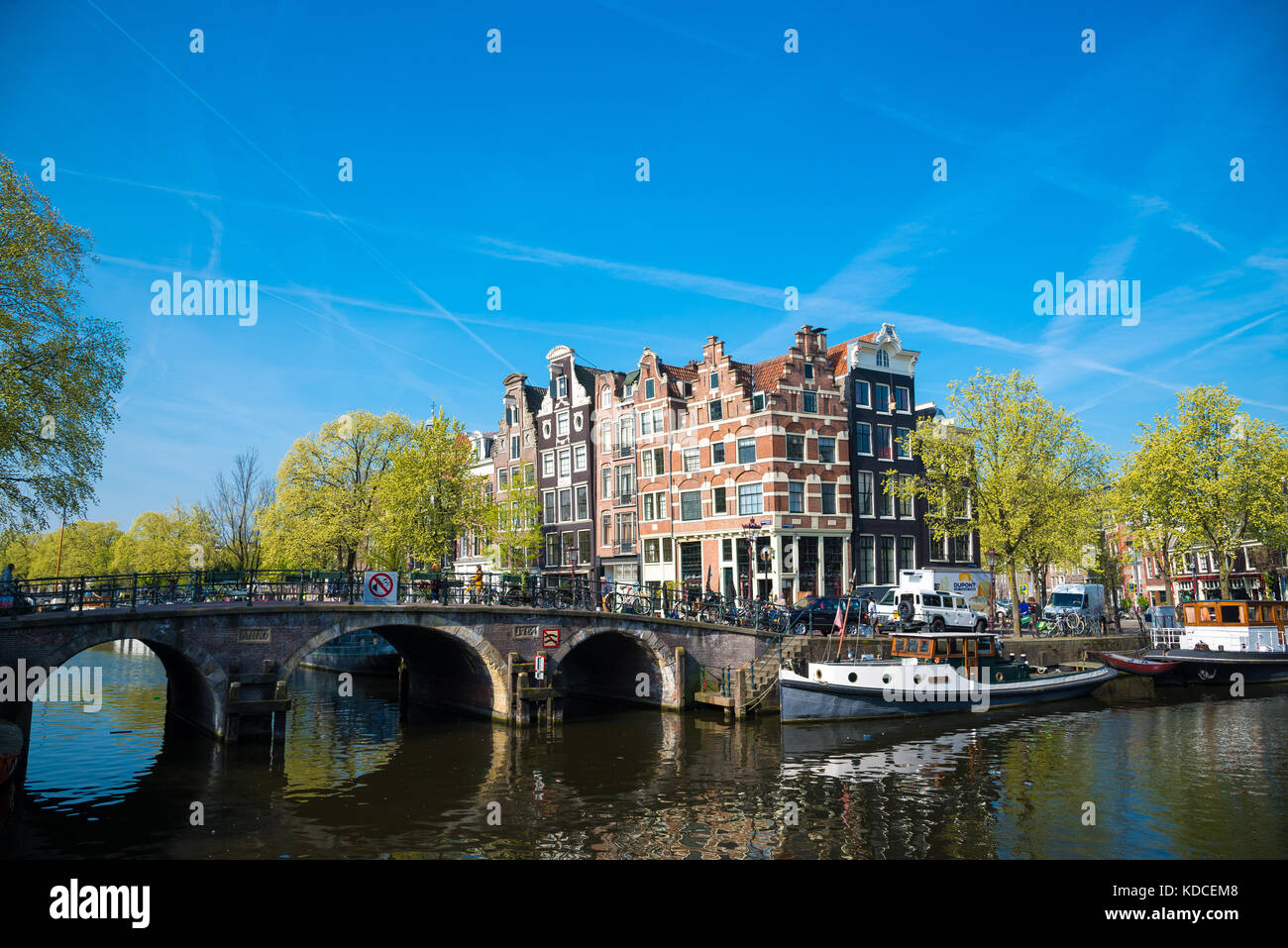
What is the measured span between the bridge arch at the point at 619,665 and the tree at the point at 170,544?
144 ft

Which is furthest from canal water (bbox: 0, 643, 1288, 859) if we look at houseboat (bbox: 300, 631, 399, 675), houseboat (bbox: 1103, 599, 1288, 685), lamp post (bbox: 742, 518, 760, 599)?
houseboat (bbox: 300, 631, 399, 675)

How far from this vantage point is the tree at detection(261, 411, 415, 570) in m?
51.3

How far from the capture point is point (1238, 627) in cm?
3947

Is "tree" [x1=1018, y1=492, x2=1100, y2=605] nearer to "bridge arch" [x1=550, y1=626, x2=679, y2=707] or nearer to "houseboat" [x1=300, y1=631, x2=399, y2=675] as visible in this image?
"bridge arch" [x1=550, y1=626, x2=679, y2=707]

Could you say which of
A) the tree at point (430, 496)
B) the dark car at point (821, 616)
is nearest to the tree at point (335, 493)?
the tree at point (430, 496)

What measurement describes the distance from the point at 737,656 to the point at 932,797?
53.5ft

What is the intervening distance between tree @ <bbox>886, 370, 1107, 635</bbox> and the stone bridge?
16.2 meters

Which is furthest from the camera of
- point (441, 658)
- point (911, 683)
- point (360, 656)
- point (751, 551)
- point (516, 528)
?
point (516, 528)

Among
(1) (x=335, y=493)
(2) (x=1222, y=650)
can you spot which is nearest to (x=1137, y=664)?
(2) (x=1222, y=650)

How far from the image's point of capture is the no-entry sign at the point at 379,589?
28938 millimetres

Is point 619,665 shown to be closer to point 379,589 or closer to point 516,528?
point 379,589

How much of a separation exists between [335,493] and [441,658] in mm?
20410

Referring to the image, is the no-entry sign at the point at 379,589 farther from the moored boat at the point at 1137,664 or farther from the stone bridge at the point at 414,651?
the moored boat at the point at 1137,664
